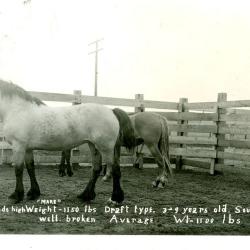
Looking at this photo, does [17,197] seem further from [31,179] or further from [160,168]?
[160,168]

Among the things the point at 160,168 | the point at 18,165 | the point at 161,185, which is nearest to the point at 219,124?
the point at 160,168

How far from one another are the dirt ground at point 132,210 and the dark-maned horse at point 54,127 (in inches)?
13.2

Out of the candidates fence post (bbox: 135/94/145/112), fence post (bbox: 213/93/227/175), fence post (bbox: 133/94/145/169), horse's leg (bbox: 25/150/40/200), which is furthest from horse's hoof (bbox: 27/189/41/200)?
fence post (bbox: 213/93/227/175)

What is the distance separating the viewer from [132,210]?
4688mm

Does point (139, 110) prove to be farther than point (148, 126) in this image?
Yes

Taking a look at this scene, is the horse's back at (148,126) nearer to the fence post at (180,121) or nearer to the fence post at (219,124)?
the fence post at (219,124)

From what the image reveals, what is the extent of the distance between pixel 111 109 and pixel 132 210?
1.44 metres

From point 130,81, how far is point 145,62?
42 cm

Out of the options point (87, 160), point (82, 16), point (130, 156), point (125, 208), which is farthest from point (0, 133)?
point (125, 208)

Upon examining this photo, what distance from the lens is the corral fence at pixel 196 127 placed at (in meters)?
7.67

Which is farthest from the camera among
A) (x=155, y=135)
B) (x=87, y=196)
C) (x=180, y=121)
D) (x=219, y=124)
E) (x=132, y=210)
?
(x=180, y=121)

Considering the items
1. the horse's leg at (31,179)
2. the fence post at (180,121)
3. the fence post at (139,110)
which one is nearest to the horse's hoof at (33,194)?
the horse's leg at (31,179)

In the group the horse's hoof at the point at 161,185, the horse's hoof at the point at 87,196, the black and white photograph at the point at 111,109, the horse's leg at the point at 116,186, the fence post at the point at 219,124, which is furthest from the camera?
the fence post at the point at 219,124

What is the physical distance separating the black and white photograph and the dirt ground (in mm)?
14
